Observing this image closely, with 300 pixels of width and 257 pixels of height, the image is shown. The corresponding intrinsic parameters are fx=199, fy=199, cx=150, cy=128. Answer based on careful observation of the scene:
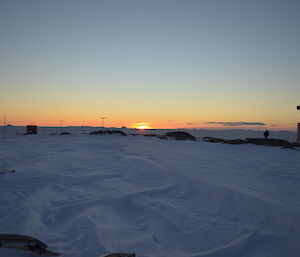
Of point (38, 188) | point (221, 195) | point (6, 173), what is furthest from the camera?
point (6, 173)

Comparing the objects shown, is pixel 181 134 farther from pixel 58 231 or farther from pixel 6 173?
Answer: pixel 58 231

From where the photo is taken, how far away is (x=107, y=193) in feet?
12.3

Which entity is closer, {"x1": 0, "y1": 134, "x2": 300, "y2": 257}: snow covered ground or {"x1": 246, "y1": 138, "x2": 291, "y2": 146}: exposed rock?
{"x1": 0, "y1": 134, "x2": 300, "y2": 257}: snow covered ground

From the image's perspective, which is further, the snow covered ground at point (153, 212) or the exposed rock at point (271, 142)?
the exposed rock at point (271, 142)

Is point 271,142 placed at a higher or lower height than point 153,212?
higher

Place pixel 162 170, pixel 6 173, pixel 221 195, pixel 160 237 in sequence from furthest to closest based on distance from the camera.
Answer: pixel 162 170 → pixel 6 173 → pixel 221 195 → pixel 160 237

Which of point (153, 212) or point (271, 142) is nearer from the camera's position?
point (153, 212)

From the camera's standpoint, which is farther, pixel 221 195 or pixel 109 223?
pixel 221 195

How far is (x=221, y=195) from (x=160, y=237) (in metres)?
1.77

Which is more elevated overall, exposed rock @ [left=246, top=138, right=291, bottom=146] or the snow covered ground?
exposed rock @ [left=246, top=138, right=291, bottom=146]

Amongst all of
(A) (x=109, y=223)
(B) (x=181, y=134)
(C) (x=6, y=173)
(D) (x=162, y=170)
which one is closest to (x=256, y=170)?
(D) (x=162, y=170)

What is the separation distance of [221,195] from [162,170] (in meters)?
2.00

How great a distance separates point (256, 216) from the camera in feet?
9.75

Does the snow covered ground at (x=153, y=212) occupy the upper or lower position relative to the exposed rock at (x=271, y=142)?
lower
